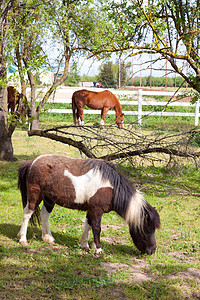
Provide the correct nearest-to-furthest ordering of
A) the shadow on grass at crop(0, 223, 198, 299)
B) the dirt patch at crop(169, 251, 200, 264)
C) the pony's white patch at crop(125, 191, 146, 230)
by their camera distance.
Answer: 1. the shadow on grass at crop(0, 223, 198, 299)
2. the pony's white patch at crop(125, 191, 146, 230)
3. the dirt patch at crop(169, 251, 200, 264)

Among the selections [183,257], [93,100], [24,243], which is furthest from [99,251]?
[93,100]

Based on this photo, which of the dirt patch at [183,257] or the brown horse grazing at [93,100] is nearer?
the dirt patch at [183,257]

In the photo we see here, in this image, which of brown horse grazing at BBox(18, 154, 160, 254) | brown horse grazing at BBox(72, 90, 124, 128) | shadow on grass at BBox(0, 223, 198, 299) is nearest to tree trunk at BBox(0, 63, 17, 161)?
brown horse grazing at BBox(18, 154, 160, 254)

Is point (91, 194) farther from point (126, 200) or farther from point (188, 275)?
point (188, 275)

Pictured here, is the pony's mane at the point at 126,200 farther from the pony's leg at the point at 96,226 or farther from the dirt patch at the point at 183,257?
the dirt patch at the point at 183,257

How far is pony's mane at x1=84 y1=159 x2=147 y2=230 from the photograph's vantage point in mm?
4352

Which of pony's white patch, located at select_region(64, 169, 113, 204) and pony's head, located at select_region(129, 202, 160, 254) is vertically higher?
pony's white patch, located at select_region(64, 169, 113, 204)

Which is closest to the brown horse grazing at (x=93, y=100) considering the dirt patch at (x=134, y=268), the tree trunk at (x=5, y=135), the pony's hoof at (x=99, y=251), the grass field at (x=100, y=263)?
the tree trunk at (x=5, y=135)

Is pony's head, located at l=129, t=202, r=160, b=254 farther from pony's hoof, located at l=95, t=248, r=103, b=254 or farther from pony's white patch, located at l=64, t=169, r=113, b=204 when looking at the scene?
pony's white patch, located at l=64, t=169, r=113, b=204

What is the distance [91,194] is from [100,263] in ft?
2.81

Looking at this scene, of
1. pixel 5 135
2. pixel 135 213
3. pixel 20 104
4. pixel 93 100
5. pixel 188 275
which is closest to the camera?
pixel 188 275

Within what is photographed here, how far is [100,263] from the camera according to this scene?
164 inches

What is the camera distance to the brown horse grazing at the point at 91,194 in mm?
4395

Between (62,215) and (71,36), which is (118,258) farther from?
(71,36)
